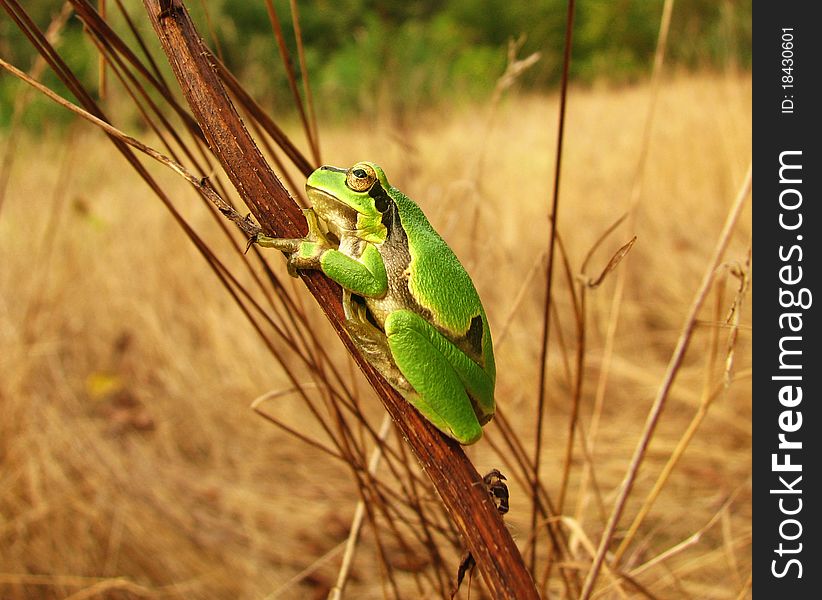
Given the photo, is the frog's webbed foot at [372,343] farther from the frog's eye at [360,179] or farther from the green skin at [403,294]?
the frog's eye at [360,179]

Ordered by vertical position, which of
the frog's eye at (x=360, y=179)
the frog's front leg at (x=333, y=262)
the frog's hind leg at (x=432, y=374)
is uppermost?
the frog's eye at (x=360, y=179)

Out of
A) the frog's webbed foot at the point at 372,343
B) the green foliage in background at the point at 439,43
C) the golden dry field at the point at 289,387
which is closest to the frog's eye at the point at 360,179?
the frog's webbed foot at the point at 372,343

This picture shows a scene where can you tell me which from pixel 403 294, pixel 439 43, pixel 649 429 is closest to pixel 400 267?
pixel 403 294

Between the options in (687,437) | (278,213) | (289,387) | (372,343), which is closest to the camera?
(278,213)

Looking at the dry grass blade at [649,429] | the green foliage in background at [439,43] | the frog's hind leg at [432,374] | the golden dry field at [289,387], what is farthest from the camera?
the green foliage in background at [439,43]

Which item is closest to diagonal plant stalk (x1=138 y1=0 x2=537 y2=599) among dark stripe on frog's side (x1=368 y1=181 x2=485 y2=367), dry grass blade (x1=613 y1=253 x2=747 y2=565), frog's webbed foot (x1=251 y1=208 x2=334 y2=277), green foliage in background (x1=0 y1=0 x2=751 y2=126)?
frog's webbed foot (x1=251 y1=208 x2=334 y2=277)

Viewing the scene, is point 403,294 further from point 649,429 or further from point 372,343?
point 649,429

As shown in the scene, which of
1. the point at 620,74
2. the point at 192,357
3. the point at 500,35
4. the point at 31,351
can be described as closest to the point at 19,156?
the point at 192,357
